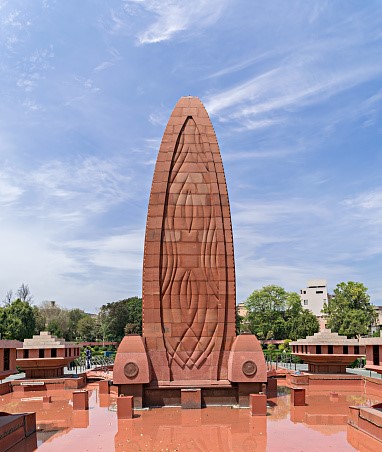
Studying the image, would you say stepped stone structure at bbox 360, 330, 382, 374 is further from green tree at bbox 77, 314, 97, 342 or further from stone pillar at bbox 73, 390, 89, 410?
green tree at bbox 77, 314, 97, 342

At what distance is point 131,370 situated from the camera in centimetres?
1564

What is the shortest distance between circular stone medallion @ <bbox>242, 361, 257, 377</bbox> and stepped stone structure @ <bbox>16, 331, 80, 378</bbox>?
438 inches

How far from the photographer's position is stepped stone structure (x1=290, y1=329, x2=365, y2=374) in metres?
24.0

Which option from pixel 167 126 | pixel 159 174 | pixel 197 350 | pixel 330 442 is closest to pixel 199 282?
pixel 197 350

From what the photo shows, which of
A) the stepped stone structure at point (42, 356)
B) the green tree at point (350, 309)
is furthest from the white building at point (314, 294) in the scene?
the stepped stone structure at point (42, 356)

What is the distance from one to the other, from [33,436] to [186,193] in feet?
30.5

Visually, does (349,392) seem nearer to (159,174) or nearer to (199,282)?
(199,282)

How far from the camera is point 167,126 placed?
18.3 metres

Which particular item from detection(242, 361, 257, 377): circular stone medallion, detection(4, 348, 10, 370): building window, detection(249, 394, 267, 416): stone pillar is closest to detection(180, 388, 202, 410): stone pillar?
detection(242, 361, 257, 377): circular stone medallion

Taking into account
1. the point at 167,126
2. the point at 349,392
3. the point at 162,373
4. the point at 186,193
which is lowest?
the point at 349,392

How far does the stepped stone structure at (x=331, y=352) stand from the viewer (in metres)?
24.0

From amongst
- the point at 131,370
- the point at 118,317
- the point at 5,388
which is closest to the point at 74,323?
the point at 118,317

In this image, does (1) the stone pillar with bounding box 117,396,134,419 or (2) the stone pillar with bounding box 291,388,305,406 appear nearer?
(1) the stone pillar with bounding box 117,396,134,419

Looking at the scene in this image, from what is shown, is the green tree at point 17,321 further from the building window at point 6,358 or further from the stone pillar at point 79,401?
the building window at point 6,358
